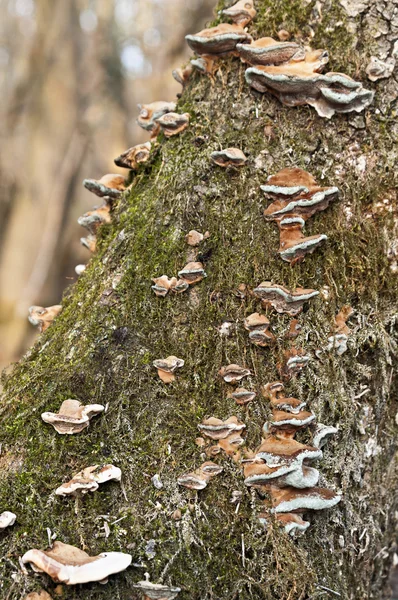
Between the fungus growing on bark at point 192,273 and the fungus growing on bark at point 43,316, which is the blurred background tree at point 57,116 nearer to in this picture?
the fungus growing on bark at point 43,316

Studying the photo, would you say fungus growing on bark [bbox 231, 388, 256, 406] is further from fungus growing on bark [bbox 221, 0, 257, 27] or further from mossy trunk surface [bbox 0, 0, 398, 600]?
fungus growing on bark [bbox 221, 0, 257, 27]

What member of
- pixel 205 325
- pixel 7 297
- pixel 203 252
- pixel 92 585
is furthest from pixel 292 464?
pixel 7 297

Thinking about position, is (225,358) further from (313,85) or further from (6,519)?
(313,85)

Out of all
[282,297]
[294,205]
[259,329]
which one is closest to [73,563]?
[259,329]

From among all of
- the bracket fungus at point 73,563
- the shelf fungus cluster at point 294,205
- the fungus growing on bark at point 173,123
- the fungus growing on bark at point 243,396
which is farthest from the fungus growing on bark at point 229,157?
the bracket fungus at point 73,563

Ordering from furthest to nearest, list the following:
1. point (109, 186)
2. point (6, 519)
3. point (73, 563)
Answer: point (109, 186), point (6, 519), point (73, 563)
